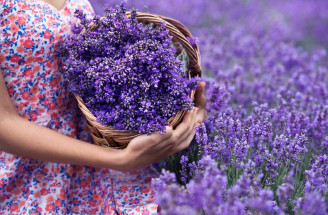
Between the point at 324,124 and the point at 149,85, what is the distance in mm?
1168

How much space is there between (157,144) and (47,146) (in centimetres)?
49

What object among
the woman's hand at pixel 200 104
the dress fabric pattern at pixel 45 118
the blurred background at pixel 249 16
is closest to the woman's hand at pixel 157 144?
the woman's hand at pixel 200 104

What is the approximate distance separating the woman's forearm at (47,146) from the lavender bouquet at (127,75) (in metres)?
0.16

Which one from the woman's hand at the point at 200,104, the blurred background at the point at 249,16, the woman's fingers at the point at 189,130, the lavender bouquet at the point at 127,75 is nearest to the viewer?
the lavender bouquet at the point at 127,75

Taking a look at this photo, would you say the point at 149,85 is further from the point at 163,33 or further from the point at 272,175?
Result: the point at 272,175

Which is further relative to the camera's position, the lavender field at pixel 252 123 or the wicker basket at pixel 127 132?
the wicker basket at pixel 127 132

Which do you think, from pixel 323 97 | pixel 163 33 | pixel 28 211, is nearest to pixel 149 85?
pixel 163 33

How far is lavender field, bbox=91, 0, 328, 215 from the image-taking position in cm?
117

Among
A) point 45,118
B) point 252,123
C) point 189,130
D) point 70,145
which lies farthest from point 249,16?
point 70,145

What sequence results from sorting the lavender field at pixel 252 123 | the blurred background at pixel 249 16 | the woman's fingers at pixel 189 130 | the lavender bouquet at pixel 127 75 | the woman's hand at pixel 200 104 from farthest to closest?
the blurred background at pixel 249 16 < the woman's hand at pixel 200 104 < the woman's fingers at pixel 189 130 < the lavender bouquet at pixel 127 75 < the lavender field at pixel 252 123

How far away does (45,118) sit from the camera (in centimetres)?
172

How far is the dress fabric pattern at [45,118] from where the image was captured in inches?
62.5

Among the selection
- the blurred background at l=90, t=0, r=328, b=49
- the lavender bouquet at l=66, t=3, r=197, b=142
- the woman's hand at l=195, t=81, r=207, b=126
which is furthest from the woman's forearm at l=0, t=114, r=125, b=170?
the blurred background at l=90, t=0, r=328, b=49

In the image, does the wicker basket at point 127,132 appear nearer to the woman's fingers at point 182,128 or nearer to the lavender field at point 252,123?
the woman's fingers at point 182,128
